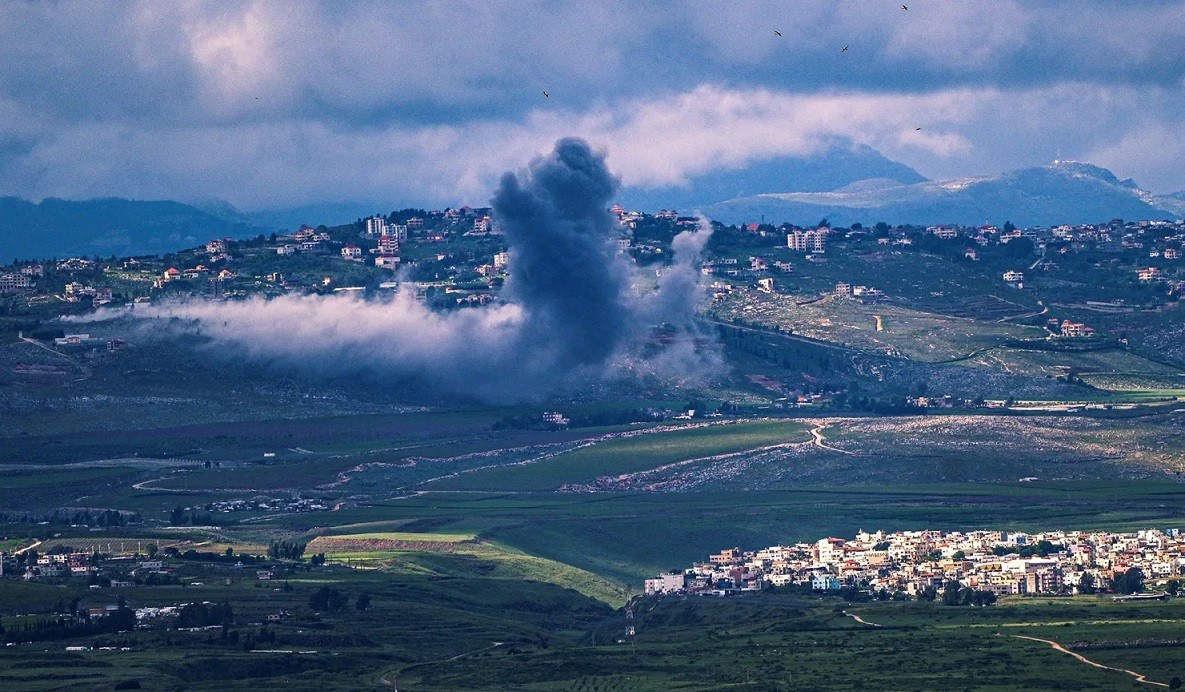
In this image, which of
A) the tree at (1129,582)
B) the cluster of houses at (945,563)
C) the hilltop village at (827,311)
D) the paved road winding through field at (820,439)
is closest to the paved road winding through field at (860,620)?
the cluster of houses at (945,563)

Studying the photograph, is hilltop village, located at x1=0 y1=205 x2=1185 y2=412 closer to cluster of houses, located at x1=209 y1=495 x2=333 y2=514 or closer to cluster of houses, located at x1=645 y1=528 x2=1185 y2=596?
cluster of houses, located at x1=209 y1=495 x2=333 y2=514

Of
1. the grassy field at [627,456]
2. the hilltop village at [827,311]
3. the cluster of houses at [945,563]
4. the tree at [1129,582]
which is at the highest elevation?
the hilltop village at [827,311]

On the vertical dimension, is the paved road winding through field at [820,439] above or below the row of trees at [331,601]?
above

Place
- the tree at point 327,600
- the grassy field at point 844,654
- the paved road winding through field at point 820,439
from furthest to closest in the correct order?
1. the paved road winding through field at point 820,439
2. the tree at point 327,600
3. the grassy field at point 844,654

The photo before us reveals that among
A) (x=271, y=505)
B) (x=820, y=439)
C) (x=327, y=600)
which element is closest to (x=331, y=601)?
(x=327, y=600)

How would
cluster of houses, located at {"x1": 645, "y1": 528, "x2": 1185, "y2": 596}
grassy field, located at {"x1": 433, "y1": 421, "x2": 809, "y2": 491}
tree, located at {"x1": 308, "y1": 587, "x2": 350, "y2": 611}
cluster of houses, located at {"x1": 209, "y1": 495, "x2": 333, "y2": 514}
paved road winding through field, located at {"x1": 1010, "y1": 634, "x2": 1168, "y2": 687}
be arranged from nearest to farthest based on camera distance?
1. paved road winding through field, located at {"x1": 1010, "y1": 634, "x2": 1168, "y2": 687}
2. tree, located at {"x1": 308, "y1": 587, "x2": 350, "y2": 611}
3. cluster of houses, located at {"x1": 645, "y1": 528, "x2": 1185, "y2": 596}
4. cluster of houses, located at {"x1": 209, "y1": 495, "x2": 333, "y2": 514}
5. grassy field, located at {"x1": 433, "y1": 421, "x2": 809, "y2": 491}

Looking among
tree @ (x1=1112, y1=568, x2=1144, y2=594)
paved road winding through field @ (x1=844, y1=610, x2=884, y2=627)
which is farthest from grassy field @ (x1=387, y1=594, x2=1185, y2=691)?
tree @ (x1=1112, y1=568, x2=1144, y2=594)

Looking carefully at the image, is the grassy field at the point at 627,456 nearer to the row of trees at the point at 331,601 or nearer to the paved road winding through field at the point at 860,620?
the row of trees at the point at 331,601

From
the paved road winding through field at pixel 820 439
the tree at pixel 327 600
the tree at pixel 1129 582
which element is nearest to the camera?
the tree at pixel 327 600

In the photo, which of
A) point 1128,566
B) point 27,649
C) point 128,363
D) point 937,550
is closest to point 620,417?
point 128,363
